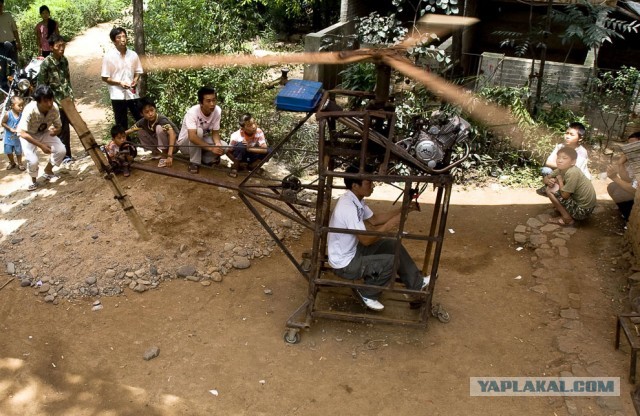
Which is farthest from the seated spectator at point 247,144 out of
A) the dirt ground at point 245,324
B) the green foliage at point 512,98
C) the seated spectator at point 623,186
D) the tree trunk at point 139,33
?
the seated spectator at point 623,186

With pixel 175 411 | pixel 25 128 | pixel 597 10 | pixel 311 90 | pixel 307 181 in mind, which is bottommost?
pixel 175 411

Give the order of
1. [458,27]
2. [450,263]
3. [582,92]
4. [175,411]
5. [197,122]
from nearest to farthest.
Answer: [175,411] → [450,263] → [197,122] → [582,92] → [458,27]

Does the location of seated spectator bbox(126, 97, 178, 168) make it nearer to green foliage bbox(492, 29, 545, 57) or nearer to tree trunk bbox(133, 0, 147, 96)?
tree trunk bbox(133, 0, 147, 96)

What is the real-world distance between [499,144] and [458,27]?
2959 mm

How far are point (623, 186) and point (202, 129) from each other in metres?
4.93

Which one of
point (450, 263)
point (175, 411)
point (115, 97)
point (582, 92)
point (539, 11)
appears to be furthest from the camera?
point (539, 11)

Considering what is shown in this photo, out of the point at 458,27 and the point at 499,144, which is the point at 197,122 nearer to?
the point at 499,144

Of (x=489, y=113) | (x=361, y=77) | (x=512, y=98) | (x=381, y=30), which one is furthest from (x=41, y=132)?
(x=512, y=98)

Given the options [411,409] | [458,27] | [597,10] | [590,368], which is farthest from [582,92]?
[411,409]

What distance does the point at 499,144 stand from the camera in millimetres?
7953

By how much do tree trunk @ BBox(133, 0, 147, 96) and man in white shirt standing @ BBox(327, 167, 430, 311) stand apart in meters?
4.54

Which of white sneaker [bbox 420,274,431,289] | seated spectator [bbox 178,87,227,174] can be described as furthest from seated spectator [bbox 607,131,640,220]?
seated spectator [bbox 178,87,227,174]

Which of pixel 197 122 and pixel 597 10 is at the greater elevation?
pixel 597 10

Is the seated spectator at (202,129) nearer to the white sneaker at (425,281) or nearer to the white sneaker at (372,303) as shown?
the white sneaker at (372,303)
